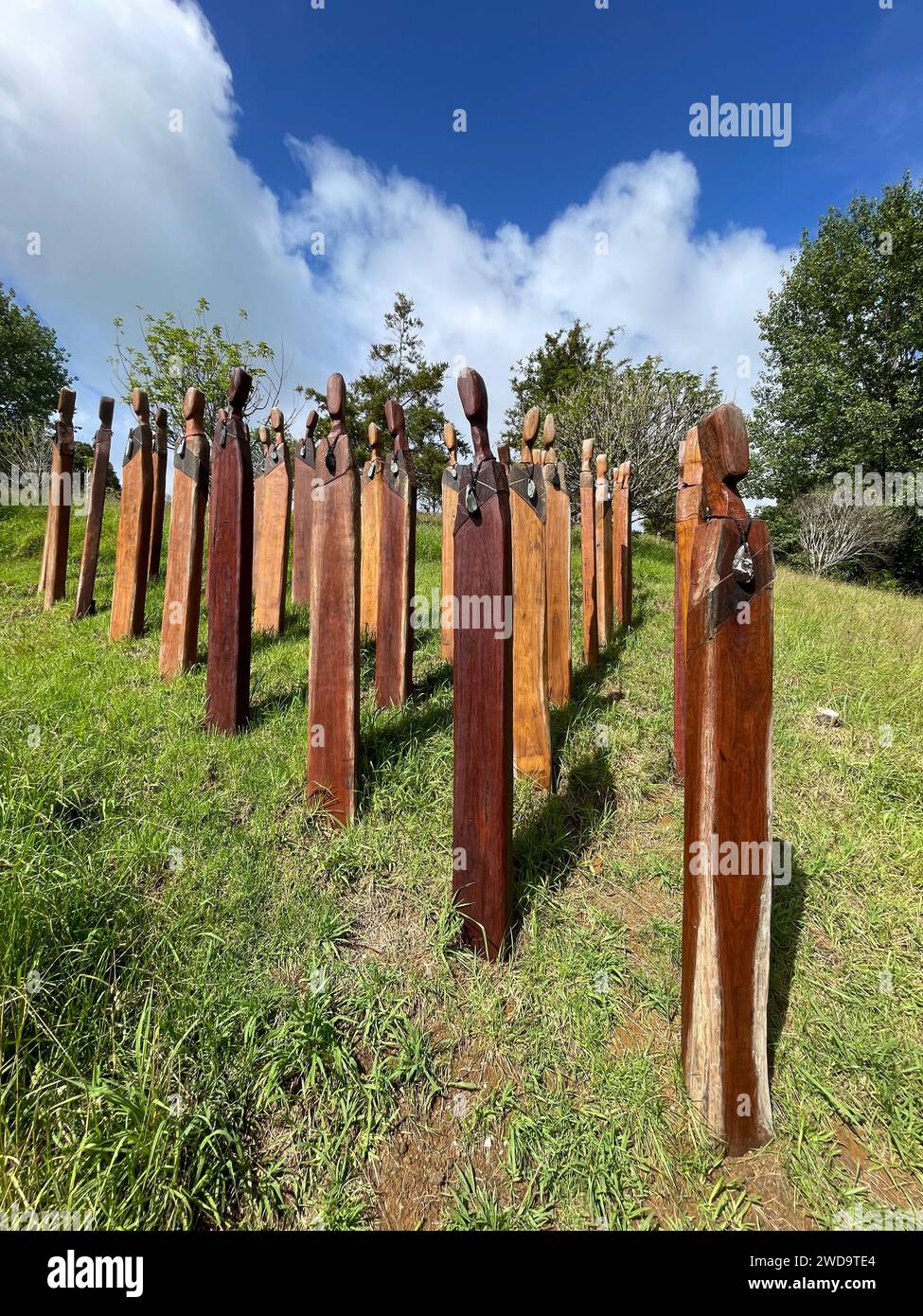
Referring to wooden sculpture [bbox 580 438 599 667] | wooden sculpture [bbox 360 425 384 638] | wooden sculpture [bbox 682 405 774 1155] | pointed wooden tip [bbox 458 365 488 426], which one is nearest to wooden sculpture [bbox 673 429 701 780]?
wooden sculpture [bbox 682 405 774 1155]

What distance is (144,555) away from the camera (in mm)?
4312

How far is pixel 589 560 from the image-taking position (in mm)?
4957

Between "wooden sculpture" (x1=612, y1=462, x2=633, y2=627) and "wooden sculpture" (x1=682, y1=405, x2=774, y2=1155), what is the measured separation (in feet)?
15.1

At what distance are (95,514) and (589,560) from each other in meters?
4.92

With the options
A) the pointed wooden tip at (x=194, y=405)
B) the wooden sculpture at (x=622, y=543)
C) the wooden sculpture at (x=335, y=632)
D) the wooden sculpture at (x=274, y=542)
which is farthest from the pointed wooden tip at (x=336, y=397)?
the wooden sculpture at (x=622, y=543)

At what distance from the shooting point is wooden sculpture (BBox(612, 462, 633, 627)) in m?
5.80

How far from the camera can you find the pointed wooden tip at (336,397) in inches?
97.4

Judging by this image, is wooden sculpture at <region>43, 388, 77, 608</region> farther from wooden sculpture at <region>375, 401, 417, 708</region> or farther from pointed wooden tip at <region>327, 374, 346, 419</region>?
pointed wooden tip at <region>327, 374, 346, 419</region>

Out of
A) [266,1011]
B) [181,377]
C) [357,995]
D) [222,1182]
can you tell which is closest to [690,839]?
[357,995]

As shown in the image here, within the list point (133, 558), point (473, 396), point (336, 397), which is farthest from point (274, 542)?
point (473, 396)

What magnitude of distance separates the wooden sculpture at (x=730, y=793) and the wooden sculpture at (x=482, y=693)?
660 mm
